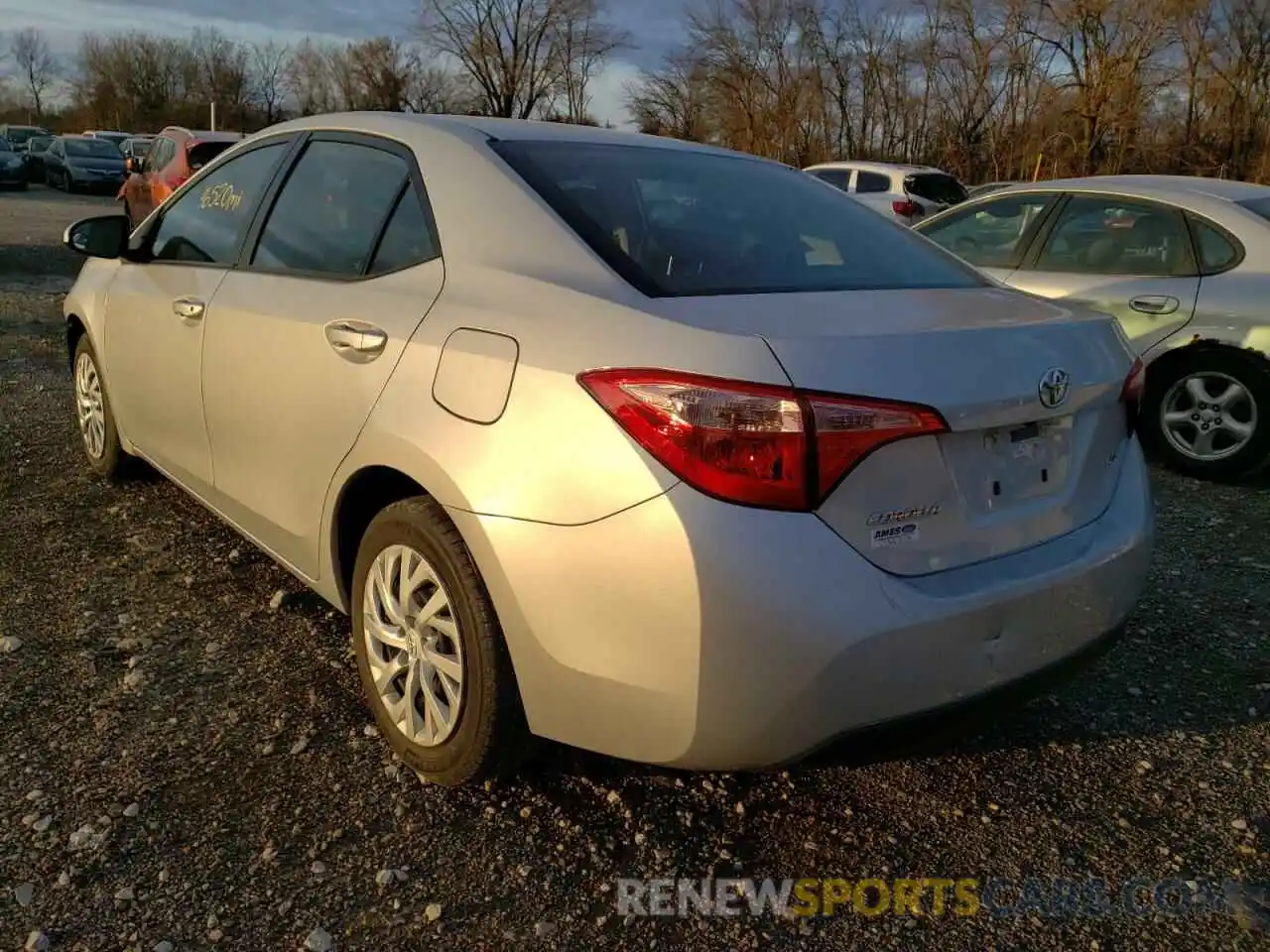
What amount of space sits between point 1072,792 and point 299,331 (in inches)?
92.1

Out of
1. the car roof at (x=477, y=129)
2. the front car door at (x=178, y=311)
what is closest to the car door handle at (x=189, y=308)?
the front car door at (x=178, y=311)

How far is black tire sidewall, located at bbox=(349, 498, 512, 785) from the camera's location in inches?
88.6

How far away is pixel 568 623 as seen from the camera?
2.06 metres

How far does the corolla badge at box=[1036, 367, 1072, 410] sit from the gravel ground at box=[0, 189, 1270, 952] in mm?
686

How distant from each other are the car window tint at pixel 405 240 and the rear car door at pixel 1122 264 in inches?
161

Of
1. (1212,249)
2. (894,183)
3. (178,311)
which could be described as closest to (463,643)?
(178,311)

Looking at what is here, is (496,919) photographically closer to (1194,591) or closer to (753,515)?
(753,515)

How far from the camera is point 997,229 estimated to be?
652 centimetres

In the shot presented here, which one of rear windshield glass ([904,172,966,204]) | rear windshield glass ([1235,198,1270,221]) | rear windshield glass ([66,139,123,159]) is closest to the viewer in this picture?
rear windshield glass ([1235,198,1270,221])

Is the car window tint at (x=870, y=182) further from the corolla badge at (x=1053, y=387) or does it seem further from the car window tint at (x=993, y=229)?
the corolla badge at (x=1053, y=387)

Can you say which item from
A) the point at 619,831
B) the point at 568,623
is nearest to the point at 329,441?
the point at 568,623

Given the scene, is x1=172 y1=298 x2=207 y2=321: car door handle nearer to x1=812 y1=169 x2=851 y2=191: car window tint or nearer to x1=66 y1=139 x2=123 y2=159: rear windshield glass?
x1=812 y1=169 x2=851 y2=191: car window tint

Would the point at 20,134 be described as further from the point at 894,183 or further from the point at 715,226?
the point at 715,226

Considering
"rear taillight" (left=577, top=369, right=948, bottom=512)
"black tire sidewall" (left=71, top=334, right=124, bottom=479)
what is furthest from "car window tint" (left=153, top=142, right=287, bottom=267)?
"rear taillight" (left=577, top=369, right=948, bottom=512)
